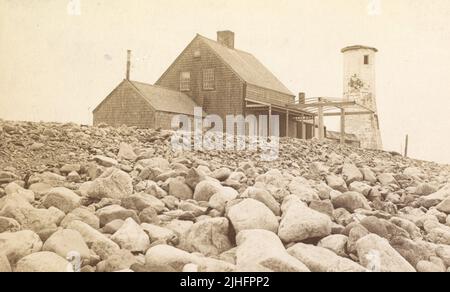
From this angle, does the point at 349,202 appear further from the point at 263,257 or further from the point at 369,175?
the point at 263,257

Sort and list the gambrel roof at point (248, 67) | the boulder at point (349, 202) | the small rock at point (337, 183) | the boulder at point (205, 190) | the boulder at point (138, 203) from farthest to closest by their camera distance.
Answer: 1. the gambrel roof at point (248, 67)
2. the small rock at point (337, 183)
3. the boulder at point (349, 202)
4. the boulder at point (205, 190)
5. the boulder at point (138, 203)

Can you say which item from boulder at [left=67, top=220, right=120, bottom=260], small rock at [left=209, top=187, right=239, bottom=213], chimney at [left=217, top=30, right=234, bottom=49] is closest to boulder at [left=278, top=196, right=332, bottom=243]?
Answer: small rock at [left=209, top=187, right=239, bottom=213]

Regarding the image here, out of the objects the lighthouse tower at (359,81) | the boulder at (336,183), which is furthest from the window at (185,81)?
the boulder at (336,183)

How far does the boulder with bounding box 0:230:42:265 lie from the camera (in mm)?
3586

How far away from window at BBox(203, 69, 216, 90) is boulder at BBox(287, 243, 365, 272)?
612 inches

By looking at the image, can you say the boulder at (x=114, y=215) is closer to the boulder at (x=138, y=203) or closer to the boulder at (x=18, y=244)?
the boulder at (x=138, y=203)

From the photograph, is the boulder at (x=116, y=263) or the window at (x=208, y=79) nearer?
the boulder at (x=116, y=263)

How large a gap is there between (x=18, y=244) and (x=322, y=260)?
252cm

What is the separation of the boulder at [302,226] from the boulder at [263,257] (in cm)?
32

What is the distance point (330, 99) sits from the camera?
17.1m

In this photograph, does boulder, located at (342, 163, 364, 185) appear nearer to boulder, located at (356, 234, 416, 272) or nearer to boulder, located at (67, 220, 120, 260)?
boulder, located at (356, 234, 416, 272)

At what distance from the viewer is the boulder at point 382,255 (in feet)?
12.2

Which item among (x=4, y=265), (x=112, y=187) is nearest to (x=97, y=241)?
(x=4, y=265)
